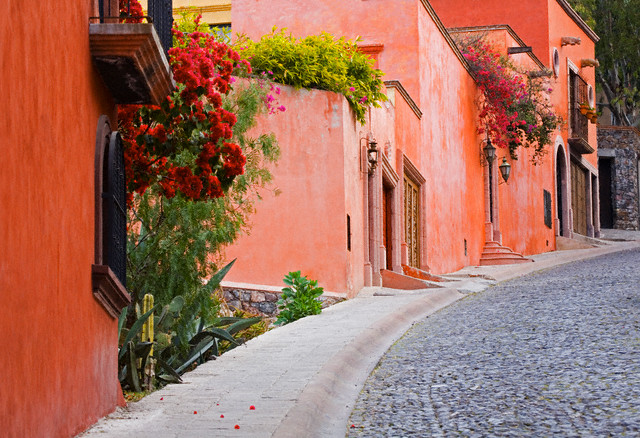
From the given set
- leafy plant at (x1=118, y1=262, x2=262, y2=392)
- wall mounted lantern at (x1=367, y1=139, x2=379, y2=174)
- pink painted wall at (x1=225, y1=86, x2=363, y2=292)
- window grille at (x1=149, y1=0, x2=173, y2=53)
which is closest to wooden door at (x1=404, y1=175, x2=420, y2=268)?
wall mounted lantern at (x1=367, y1=139, x2=379, y2=174)

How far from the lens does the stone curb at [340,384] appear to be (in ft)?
23.0

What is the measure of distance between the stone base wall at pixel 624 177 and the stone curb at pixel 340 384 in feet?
101

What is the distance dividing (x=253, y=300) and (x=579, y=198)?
2505 centimetres

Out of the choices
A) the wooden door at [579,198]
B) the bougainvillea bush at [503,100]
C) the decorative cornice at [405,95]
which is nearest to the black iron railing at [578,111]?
the wooden door at [579,198]

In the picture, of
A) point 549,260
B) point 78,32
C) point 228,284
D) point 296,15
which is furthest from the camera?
point 549,260

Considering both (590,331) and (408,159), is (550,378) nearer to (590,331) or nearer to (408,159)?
(590,331)

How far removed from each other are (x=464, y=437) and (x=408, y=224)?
15746 millimetres

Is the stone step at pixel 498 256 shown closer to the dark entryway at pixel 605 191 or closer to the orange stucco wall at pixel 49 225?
the dark entryway at pixel 605 191

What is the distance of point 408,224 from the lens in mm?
22328

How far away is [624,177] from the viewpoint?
142 ft

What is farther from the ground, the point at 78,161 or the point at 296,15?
the point at 296,15

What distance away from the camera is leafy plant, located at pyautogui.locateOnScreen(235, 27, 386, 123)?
668 inches

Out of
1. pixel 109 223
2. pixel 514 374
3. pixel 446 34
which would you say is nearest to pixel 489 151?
pixel 446 34

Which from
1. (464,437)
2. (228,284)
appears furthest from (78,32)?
(228,284)
